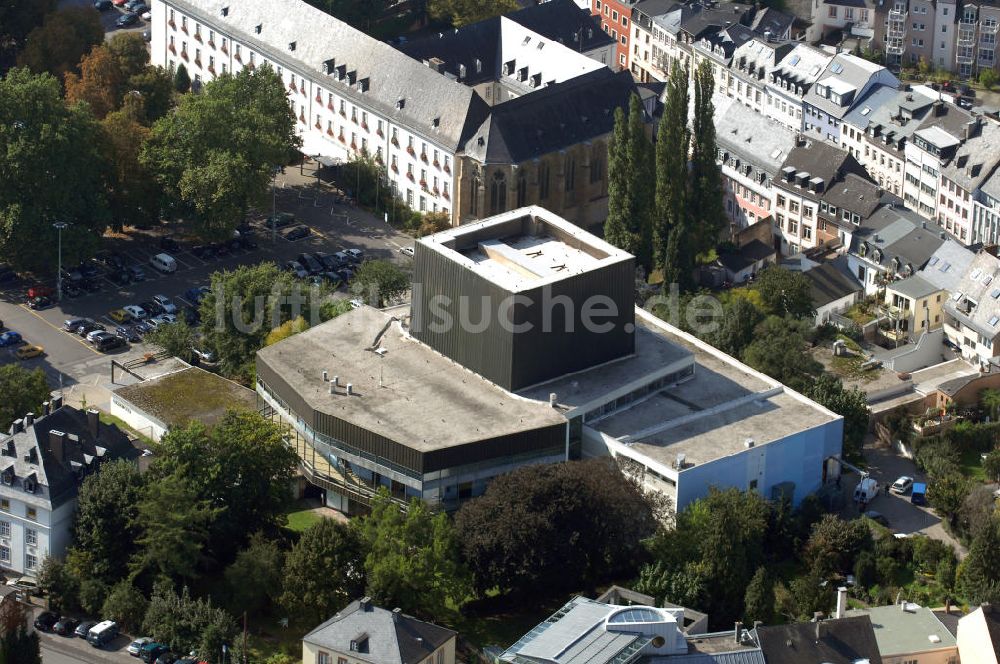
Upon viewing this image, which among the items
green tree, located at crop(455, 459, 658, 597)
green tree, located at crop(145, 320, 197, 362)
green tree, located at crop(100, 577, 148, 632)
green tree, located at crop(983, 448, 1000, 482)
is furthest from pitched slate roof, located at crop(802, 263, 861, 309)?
green tree, located at crop(100, 577, 148, 632)

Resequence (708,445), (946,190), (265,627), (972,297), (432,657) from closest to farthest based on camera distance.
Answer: (432,657)
(265,627)
(708,445)
(972,297)
(946,190)

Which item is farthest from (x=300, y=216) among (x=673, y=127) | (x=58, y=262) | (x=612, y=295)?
(x=612, y=295)

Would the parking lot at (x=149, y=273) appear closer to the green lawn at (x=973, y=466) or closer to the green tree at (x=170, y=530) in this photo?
Answer: the green tree at (x=170, y=530)

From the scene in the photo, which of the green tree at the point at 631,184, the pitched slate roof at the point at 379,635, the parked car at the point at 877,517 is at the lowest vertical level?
the parked car at the point at 877,517

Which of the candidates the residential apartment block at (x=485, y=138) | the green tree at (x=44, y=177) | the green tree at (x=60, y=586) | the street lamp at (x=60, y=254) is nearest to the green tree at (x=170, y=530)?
the green tree at (x=60, y=586)

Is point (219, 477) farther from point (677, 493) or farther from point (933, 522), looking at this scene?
point (933, 522)

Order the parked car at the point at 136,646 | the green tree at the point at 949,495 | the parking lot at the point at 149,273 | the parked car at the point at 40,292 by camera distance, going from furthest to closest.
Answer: the parked car at the point at 40,292, the parking lot at the point at 149,273, the green tree at the point at 949,495, the parked car at the point at 136,646

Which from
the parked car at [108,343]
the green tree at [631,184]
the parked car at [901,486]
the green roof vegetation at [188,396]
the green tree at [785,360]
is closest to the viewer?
the parked car at [901,486]
